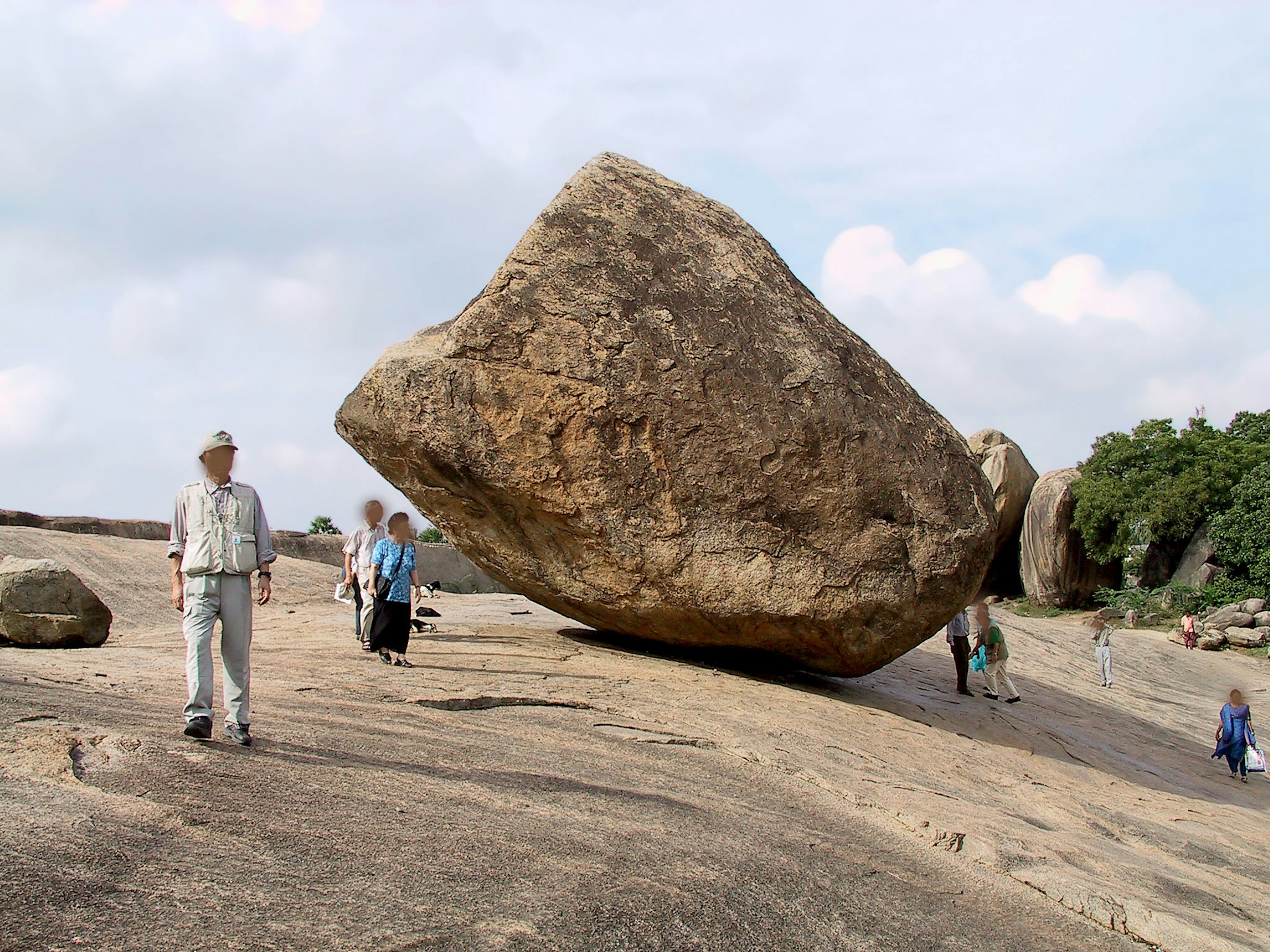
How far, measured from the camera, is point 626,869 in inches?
135

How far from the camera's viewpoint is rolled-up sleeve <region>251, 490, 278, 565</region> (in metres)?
4.59

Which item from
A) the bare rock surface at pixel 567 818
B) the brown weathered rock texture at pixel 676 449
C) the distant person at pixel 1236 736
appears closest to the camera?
the bare rock surface at pixel 567 818

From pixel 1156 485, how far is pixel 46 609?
23.6m

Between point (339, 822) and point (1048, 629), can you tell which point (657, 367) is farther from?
point (1048, 629)

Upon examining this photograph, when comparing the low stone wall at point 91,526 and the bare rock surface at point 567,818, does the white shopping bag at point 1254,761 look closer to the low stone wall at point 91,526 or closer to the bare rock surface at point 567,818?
the bare rock surface at point 567,818

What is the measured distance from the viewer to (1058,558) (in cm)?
2438

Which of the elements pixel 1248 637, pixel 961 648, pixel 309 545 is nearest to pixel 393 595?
pixel 961 648

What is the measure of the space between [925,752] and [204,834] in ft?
17.3

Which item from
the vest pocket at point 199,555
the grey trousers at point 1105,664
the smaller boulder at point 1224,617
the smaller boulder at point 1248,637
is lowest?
the grey trousers at point 1105,664

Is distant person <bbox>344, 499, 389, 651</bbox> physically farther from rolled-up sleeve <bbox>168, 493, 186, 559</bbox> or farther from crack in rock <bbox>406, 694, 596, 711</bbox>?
rolled-up sleeve <bbox>168, 493, 186, 559</bbox>

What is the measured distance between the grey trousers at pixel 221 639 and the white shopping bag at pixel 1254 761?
32.2 feet

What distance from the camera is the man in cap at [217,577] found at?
426 centimetres

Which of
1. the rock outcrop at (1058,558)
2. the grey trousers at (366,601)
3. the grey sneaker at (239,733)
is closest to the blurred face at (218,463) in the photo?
the grey sneaker at (239,733)

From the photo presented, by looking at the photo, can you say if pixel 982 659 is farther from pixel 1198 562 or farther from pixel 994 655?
pixel 1198 562
